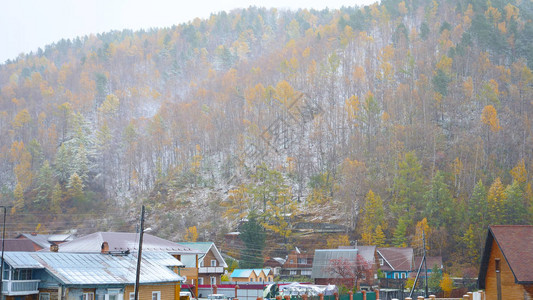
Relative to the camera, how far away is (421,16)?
159500 mm

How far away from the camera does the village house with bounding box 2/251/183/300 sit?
26.4m

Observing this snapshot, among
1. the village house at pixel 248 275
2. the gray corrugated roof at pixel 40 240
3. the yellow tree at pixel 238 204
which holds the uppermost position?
the yellow tree at pixel 238 204

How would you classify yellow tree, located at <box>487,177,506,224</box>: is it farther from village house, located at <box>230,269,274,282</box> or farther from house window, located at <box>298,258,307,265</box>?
village house, located at <box>230,269,274,282</box>

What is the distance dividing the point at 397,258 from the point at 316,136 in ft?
172

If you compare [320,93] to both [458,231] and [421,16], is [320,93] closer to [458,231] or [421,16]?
[421,16]

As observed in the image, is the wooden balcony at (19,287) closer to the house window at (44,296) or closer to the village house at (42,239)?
the house window at (44,296)

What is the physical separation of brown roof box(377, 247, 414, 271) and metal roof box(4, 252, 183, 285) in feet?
130

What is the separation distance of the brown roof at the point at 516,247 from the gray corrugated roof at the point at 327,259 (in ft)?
112

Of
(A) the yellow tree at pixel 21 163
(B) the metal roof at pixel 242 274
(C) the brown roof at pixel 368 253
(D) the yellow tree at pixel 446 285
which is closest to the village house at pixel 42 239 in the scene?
(B) the metal roof at pixel 242 274

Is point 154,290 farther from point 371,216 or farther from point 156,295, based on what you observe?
point 371,216

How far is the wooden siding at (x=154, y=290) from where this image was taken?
29500 mm

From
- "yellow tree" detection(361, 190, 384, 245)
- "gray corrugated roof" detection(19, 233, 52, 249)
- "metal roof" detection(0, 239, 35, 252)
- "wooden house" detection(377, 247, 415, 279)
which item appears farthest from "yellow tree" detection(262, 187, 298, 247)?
"metal roof" detection(0, 239, 35, 252)

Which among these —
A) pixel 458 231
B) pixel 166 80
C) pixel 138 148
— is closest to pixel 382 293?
pixel 458 231

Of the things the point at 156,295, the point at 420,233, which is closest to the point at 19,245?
the point at 156,295
